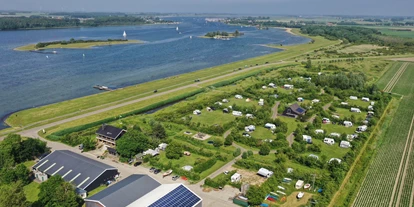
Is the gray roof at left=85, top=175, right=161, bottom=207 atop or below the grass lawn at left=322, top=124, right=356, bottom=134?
atop

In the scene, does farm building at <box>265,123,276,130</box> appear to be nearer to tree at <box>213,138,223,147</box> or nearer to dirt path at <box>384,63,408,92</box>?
tree at <box>213,138,223,147</box>

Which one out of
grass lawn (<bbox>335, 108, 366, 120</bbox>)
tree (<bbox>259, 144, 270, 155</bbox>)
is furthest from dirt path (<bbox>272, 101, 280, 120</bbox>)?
tree (<bbox>259, 144, 270, 155</bbox>)

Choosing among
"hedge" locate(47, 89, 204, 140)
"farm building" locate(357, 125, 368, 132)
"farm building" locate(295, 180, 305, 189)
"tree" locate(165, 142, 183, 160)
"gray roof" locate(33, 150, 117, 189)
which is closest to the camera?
"gray roof" locate(33, 150, 117, 189)

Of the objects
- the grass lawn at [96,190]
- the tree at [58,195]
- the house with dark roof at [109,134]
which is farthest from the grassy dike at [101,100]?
the tree at [58,195]

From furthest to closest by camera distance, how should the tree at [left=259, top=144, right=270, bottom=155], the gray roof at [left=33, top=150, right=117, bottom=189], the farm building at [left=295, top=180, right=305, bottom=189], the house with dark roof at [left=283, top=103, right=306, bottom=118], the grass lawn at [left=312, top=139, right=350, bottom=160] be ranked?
the house with dark roof at [left=283, top=103, right=306, bottom=118] → the grass lawn at [left=312, top=139, right=350, bottom=160] → the tree at [left=259, top=144, right=270, bottom=155] → the farm building at [left=295, top=180, right=305, bottom=189] → the gray roof at [left=33, top=150, right=117, bottom=189]

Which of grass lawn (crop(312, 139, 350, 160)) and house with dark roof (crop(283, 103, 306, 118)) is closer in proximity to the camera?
grass lawn (crop(312, 139, 350, 160))
